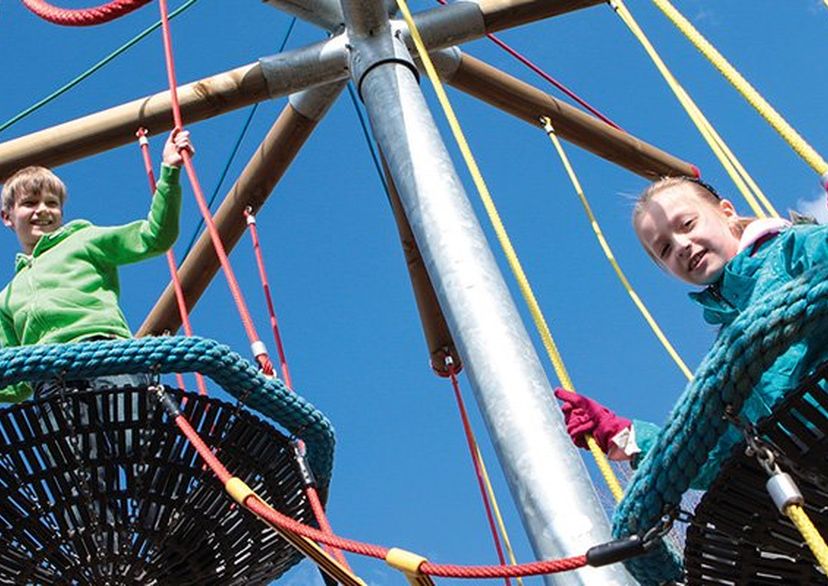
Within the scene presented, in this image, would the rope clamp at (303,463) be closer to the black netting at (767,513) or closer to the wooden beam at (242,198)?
the black netting at (767,513)

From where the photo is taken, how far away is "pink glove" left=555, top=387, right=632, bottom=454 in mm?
2852

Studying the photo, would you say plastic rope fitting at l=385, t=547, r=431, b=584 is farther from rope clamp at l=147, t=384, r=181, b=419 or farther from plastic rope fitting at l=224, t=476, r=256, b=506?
rope clamp at l=147, t=384, r=181, b=419

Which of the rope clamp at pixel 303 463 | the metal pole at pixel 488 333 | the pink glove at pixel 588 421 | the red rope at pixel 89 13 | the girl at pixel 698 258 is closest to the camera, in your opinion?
the girl at pixel 698 258

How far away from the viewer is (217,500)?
3461 millimetres

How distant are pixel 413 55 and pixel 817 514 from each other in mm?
2631

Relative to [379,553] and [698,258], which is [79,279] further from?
[698,258]

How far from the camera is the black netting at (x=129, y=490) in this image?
3.29 metres

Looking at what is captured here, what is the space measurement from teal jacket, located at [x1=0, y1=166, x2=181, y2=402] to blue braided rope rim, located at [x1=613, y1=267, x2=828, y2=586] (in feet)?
6.05

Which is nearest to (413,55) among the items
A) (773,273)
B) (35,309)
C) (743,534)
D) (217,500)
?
(35,309)

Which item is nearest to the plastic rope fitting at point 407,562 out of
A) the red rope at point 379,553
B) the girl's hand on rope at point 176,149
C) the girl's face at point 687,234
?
the red rope at point 379,553

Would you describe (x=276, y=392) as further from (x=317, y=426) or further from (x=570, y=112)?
(x=570, y=112)

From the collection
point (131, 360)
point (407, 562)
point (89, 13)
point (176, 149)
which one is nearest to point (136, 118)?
point (89, 13)

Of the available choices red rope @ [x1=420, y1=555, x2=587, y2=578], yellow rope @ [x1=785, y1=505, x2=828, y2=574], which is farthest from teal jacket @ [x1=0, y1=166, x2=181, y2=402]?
yellow rope @ [x1=785, y1=505, x2=828, y2=574]

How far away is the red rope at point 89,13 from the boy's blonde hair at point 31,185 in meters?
0.56
